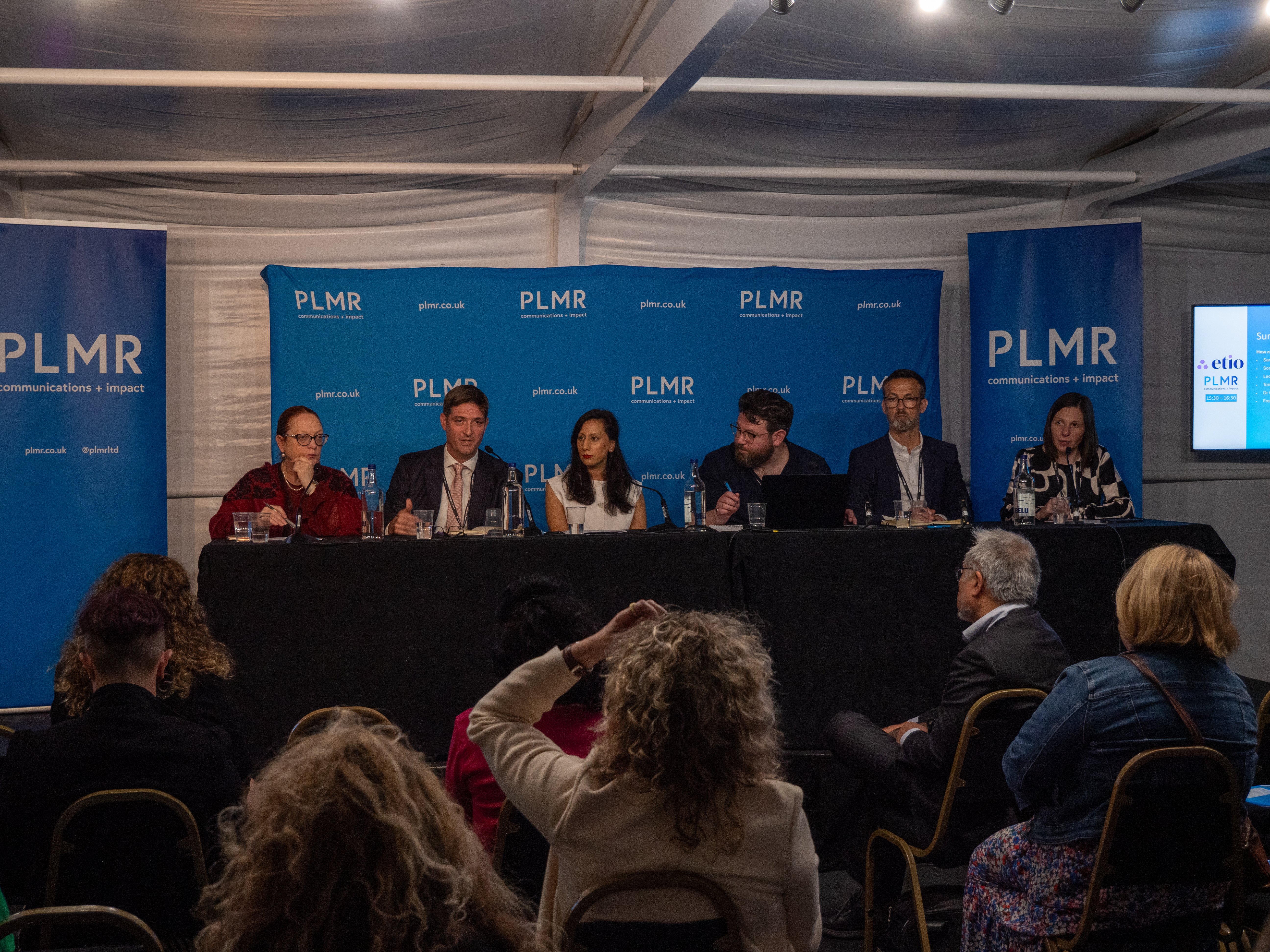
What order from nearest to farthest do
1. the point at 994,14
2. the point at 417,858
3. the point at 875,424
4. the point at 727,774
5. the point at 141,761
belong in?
the point at 417,858
the point at 727,774
the point at 141,761
the point at 994,14
the point at 875,424

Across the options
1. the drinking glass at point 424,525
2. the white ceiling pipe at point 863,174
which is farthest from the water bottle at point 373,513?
the white ceiling pipe at point 863,174

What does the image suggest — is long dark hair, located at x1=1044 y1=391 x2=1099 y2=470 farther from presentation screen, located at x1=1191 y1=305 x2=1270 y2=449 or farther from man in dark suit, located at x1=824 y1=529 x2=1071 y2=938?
man in dark suit, located at x1=824 y1=529 x2=1071 y2=938

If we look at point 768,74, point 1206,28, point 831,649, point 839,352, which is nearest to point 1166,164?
point 1206,28

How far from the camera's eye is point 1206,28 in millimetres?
3799

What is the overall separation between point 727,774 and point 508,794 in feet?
1.03

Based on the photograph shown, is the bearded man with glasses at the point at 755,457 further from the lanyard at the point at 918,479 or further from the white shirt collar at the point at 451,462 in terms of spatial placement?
the white shirt collar at the point at 451,462

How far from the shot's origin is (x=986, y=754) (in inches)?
86.7

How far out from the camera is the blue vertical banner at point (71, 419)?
4.50 metres

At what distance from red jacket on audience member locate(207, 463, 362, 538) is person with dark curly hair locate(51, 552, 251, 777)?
38.3 inches

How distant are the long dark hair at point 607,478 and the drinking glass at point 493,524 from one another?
87 centimetres

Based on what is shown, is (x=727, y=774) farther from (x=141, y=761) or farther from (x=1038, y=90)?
(x=1038, y=90)

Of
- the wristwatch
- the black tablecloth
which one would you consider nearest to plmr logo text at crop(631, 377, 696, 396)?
the black tablecloth

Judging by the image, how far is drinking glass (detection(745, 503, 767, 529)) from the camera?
3424 mm

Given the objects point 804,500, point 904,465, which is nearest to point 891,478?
point 904,465
